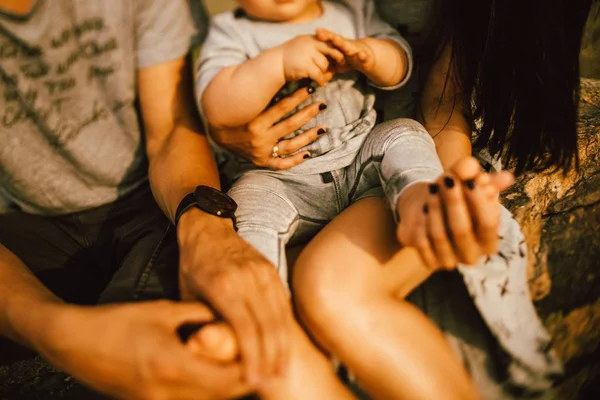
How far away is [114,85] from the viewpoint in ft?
2.85

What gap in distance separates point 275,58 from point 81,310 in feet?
1.62

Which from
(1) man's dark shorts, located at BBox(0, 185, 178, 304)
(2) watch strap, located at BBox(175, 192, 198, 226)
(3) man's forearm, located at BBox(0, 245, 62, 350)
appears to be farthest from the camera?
(1) man's dark shorts, located at BBox(0, 185, 178, 304)

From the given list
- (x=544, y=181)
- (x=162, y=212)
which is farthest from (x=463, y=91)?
(x=162, y=212)

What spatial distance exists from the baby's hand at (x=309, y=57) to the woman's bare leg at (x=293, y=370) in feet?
1.36

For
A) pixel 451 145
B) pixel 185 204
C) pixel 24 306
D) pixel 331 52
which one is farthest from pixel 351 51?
pixel 24 306

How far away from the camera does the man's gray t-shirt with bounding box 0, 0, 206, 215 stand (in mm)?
778

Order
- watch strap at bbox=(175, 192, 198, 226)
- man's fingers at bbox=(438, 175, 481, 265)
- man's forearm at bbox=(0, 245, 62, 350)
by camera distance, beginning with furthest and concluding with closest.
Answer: watch strap at bbox=(175, 192, 198, 226) < man's forearm at bbox=(0, 245, 62, 350) < man's fingers at bbox=(438, 175, 481, 265)

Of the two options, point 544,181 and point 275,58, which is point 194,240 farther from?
point 544,181

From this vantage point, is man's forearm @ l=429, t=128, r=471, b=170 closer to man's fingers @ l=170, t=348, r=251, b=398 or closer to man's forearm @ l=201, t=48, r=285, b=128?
man's forearm @ l=201, t=48, r=285, b=128

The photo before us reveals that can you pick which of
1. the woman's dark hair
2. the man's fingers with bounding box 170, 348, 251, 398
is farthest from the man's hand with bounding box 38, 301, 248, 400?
the woman's dark hair

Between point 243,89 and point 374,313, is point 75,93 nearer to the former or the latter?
point 243,89

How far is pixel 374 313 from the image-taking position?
55 cm

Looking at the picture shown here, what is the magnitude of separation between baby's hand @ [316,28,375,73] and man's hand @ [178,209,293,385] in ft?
1.15

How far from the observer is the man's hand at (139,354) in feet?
1.63
